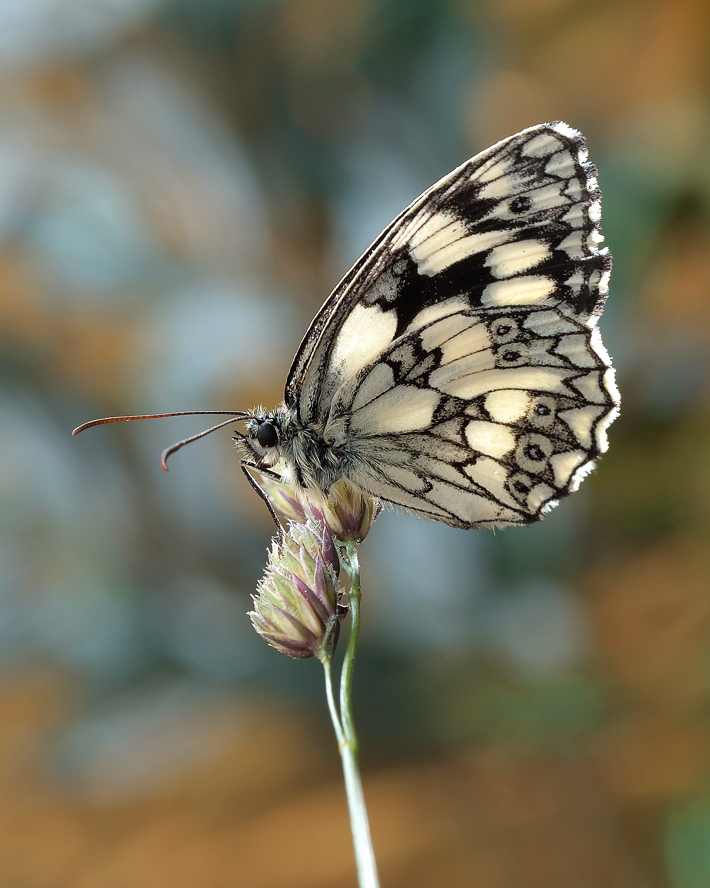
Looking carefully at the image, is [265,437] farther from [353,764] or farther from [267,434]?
[353,764]

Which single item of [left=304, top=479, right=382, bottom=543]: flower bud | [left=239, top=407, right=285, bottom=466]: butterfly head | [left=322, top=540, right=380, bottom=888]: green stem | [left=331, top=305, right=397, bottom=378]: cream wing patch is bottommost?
[left=322, top=540, right=380, bottom=888]: green stem

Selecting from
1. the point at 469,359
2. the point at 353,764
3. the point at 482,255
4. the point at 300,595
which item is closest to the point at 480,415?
the point at 469,359

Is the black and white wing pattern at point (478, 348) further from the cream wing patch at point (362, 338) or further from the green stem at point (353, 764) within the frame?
the green stem at point (353, 764)

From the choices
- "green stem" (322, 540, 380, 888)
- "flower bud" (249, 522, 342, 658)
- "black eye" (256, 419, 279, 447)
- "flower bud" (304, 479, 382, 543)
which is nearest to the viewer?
"green stem" (322, 540, 380, 888)

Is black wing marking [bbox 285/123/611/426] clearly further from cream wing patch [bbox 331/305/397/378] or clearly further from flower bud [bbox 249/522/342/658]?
flower bud [bbox 249/522/342/658]

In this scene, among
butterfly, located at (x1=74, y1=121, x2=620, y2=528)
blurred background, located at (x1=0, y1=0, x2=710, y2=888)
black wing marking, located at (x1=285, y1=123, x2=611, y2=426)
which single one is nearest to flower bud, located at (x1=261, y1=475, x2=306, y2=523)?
butterfly, located at (x1=74, y1=121, x2=620, y2=528)

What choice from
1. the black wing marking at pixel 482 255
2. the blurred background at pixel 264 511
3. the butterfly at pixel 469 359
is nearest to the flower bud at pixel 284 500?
the butterfly at pixel 469 359

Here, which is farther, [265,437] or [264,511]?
[264,511]
